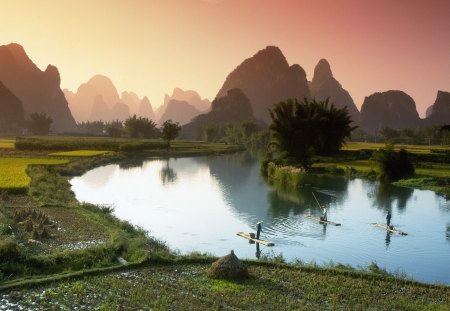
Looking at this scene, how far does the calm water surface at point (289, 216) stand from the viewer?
688 inches

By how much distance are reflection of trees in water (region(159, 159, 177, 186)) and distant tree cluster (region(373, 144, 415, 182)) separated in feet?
60.2

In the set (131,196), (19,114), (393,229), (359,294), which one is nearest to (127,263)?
(359,294)

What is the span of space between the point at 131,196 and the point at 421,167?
29.9m

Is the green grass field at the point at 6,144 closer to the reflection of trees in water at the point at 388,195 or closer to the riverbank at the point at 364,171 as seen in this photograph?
the riverbank at the point at 364,171

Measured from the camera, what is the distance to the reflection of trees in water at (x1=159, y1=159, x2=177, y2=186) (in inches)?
1557

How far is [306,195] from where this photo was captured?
104ft

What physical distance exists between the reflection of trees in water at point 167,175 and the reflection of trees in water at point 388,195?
16761 millimetres

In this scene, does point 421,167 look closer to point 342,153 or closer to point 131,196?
point 342,153

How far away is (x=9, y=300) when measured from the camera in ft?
35.4

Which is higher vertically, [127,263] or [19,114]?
[19,114]

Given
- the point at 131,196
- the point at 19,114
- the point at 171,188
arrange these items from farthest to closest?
the point at 19,114 < the point at 171,188 < the point at 131,196

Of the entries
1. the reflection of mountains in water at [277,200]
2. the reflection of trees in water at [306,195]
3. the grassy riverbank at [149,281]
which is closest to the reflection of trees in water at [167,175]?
the reflection of mountains in water at [277,200]

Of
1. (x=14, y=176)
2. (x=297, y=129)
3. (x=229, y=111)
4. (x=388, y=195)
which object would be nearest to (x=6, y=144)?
(x=14, y=176)

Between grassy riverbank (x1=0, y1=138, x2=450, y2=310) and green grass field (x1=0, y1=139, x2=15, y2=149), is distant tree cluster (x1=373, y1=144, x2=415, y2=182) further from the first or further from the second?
green grass field (x1=0, y1=139, x2=15, y2=149)
